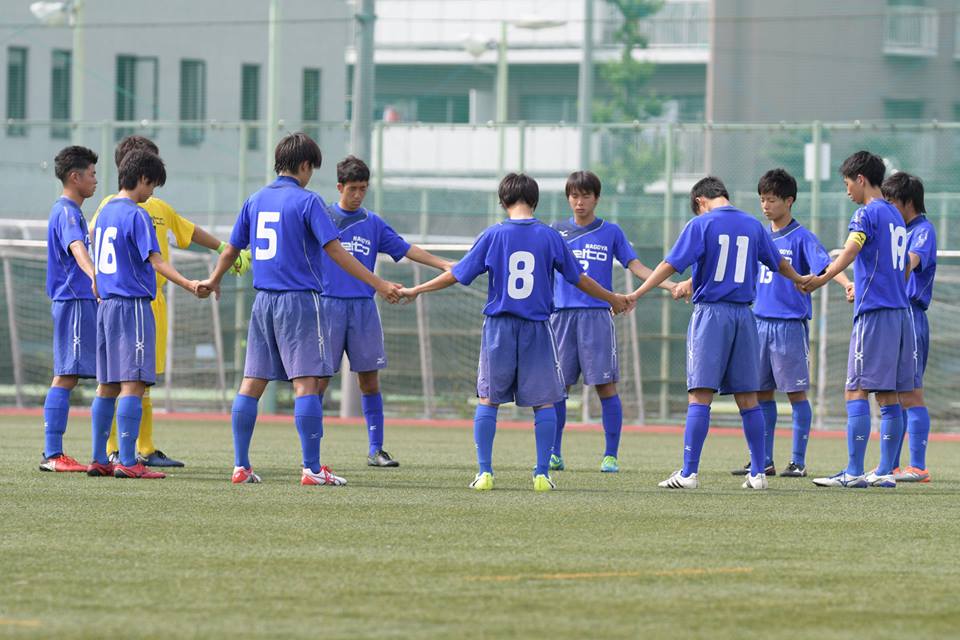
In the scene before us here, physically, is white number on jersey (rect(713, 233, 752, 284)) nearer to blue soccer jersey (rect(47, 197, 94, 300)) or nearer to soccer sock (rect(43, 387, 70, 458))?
blue soccer jersey (rect(47, 197, 94, 300))

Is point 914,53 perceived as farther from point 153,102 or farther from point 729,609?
point 729,609

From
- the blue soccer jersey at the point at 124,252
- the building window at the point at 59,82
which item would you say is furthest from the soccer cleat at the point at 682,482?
the building window at the point at 59,82

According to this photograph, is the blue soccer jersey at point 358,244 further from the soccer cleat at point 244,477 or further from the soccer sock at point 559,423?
the soccer cleat at point 244,477

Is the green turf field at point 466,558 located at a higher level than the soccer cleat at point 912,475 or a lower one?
higher

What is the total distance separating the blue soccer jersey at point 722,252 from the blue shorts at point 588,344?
2.09 meters

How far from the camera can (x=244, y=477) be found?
34.3 feet

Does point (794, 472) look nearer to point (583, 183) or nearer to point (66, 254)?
point (583, 183)

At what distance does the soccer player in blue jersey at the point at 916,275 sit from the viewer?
444 inches

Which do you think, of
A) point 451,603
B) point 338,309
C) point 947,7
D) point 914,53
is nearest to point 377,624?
point 451,603

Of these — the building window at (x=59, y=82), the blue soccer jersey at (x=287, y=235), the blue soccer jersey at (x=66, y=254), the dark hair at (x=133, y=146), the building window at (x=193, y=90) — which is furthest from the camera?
the building window at (x=193, y=90)

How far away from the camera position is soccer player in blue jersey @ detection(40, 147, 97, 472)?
1114 cm

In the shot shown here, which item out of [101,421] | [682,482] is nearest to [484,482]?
[682,482]

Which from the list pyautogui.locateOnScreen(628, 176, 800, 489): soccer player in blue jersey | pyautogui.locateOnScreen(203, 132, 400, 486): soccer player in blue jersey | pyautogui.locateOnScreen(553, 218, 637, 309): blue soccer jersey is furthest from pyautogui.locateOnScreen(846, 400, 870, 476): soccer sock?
pyautogui.locateOnScreen(203, 132, 400, 486): soccer player in blue jersey

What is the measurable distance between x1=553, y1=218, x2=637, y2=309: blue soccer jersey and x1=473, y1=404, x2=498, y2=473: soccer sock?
2403 millimetres
